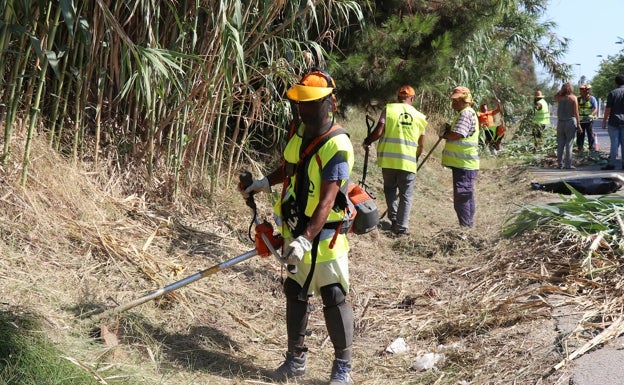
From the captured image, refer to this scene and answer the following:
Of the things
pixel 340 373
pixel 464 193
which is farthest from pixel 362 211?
pixel 464 193

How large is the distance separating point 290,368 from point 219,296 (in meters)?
1.25

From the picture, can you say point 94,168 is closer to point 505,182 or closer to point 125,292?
point 125,292

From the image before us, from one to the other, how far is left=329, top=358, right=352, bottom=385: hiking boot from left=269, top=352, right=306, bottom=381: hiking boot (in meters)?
0.21

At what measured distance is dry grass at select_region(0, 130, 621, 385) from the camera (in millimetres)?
4555

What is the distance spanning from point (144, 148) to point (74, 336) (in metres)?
2.52

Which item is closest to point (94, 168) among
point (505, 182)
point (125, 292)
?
point (125, 292)

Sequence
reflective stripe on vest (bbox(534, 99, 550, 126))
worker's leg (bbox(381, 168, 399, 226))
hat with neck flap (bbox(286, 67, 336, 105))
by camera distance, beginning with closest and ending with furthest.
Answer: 1. hat with neck flap (bbox(286, 67, 336, 105))
2. worker's leg (bbox(381, 168, 399, 226))
3. reflective stripe on vest (bbox(534, 99, 550, 126))

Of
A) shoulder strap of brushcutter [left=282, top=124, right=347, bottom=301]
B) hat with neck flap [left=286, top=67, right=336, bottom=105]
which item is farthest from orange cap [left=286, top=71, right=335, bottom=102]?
shoulder strap of brushcutter [left=282, top=124, right=347, bottom=301]

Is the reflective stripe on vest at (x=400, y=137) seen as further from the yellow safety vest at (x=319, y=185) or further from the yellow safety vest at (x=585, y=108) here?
the yellow safety vest at (x=585, y=108)

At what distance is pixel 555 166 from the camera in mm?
15406

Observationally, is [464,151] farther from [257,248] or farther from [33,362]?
[33,362]

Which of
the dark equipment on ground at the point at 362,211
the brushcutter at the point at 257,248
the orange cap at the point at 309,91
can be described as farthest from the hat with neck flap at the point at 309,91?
the brushcutter at the point at 257,248

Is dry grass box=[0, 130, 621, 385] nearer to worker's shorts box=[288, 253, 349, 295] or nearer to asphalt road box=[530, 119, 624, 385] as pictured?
asphalt road box=[530, 119, 624, 385]

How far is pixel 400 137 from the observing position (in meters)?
8.69
